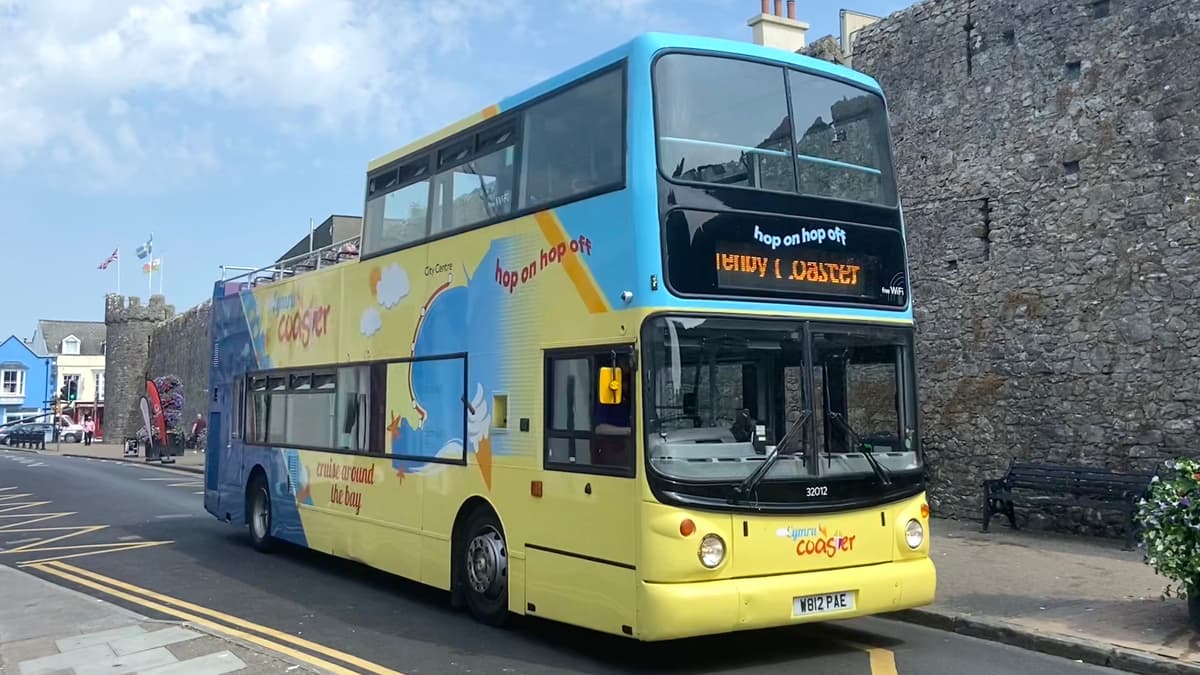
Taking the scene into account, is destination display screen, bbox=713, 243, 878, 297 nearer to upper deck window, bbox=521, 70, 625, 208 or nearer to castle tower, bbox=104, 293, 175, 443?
upper deck window, bbox=521, 70, 625, 208

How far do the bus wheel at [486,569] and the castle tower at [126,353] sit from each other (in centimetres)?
5931

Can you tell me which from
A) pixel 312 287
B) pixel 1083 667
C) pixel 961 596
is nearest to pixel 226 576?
pixel 312 287

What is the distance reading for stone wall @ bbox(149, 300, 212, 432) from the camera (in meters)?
48.0

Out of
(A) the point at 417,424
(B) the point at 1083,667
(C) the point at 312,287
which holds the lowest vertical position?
(B) the point at 1083,667

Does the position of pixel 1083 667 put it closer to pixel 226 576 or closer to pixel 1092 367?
pixel 1092 367

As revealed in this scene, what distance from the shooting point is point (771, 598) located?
645 centimetres

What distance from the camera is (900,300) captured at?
7.43 metres

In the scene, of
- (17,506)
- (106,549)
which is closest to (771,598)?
(106,549)

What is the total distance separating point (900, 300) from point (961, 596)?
10.0 ft

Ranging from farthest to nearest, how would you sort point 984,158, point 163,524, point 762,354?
point 163,524, point 984,158, point 762,354

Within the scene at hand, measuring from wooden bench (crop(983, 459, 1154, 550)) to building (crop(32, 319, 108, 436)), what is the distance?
90.2 metres

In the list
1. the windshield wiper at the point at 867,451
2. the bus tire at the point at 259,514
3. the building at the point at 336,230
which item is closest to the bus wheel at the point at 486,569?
the windshield wiper at the point at 867,451

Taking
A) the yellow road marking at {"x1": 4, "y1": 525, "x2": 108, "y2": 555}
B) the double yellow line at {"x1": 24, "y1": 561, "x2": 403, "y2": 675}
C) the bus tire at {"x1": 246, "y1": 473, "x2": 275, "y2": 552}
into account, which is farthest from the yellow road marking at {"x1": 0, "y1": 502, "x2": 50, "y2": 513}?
the double yellow line at {"x1": 24, "y1": 561, "x2": 403, "y2": 675}

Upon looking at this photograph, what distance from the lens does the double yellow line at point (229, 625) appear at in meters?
6.89
